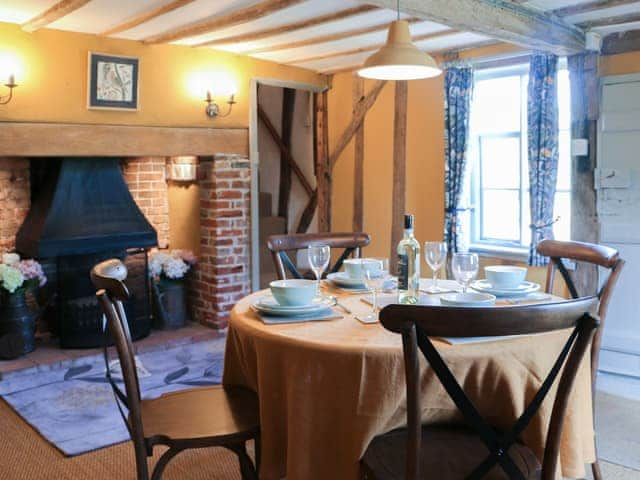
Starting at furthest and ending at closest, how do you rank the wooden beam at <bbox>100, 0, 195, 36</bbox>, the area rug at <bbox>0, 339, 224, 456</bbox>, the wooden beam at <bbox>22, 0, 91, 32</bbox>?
the wooden beam at <bbox>100, 0, 195, 36</bbox> → the wooden beam at <bbox>22, 0, 91, 32</bbox> → the area rug at <bbox>0, 339, 224, 456</bbox>

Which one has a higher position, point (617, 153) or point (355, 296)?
point (617, 153)

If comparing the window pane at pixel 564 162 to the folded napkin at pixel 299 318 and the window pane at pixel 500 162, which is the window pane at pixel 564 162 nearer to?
the window pane at pixel 500 162

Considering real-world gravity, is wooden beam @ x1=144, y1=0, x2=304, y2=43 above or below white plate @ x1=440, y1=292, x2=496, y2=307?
above

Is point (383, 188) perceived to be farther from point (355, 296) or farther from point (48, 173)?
point (355, 296)

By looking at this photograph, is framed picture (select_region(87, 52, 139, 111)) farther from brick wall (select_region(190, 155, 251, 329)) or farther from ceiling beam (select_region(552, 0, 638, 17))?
ceiling beam (select_region(552, 0, 638, 17))

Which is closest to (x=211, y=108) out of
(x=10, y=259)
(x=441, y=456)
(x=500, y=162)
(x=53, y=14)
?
(x=53, y=14)

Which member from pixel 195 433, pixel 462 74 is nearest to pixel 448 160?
pixel 462 74

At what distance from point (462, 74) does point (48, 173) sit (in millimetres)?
2998

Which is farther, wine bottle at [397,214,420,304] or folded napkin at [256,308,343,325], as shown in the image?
wine bottle at [397,214,420,304]

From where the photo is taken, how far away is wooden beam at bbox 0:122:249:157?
13.4 feet

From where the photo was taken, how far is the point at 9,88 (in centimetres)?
401

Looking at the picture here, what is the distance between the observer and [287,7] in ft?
11.9

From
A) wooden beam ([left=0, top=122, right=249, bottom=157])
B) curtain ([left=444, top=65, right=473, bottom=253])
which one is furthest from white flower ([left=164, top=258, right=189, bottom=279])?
curtain ([left=444, top=65, right=473, bottom=253])

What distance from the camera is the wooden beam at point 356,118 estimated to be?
5475mm
